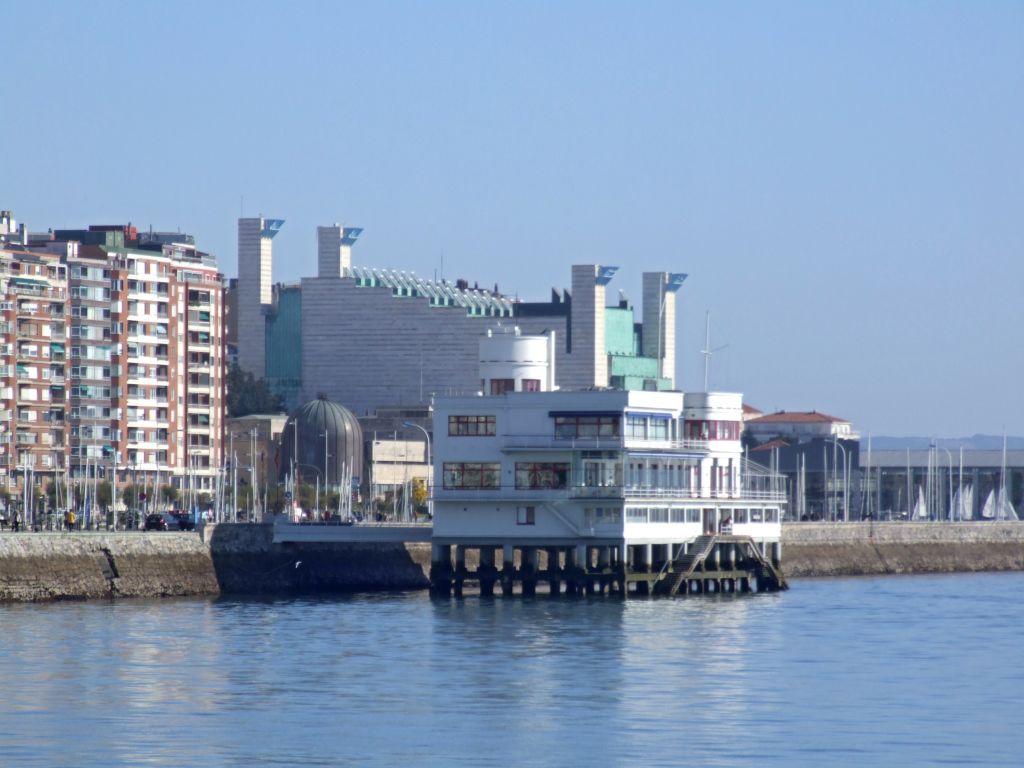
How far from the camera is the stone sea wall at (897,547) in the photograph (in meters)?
148

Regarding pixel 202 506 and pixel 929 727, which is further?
pixel 202 506

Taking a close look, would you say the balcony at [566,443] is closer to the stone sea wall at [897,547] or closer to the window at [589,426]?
the window at [589,426]

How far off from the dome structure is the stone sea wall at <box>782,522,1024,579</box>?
169 feet

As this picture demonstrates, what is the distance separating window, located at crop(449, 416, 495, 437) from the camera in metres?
113

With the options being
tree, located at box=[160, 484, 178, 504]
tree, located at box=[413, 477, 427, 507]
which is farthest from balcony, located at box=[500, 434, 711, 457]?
tree, located at box=[160, 484, 178, 504]

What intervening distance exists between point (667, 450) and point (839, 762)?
59.5 meters

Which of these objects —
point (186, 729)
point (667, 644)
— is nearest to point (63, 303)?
point (667, 644)

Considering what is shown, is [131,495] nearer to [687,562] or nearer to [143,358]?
[143,358]

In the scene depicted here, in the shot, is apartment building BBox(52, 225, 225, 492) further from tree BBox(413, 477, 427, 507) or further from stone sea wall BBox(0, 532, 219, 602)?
stone sea wall BBox(0, 532, 219, 602)

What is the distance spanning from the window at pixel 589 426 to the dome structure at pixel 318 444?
275ft

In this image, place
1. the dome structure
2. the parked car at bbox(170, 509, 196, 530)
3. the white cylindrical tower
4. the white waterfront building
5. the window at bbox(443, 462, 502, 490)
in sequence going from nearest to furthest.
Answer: the white waterfront building
the window at bbox(443, 462, 502, 490)
the white cylindrical tower
the parked car at bbox(170, 509, 196, 530)
the dome structure

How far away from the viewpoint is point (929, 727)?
61906 mm

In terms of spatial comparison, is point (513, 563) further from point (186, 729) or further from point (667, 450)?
point (186, 729)

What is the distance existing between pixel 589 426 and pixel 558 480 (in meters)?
2.85
